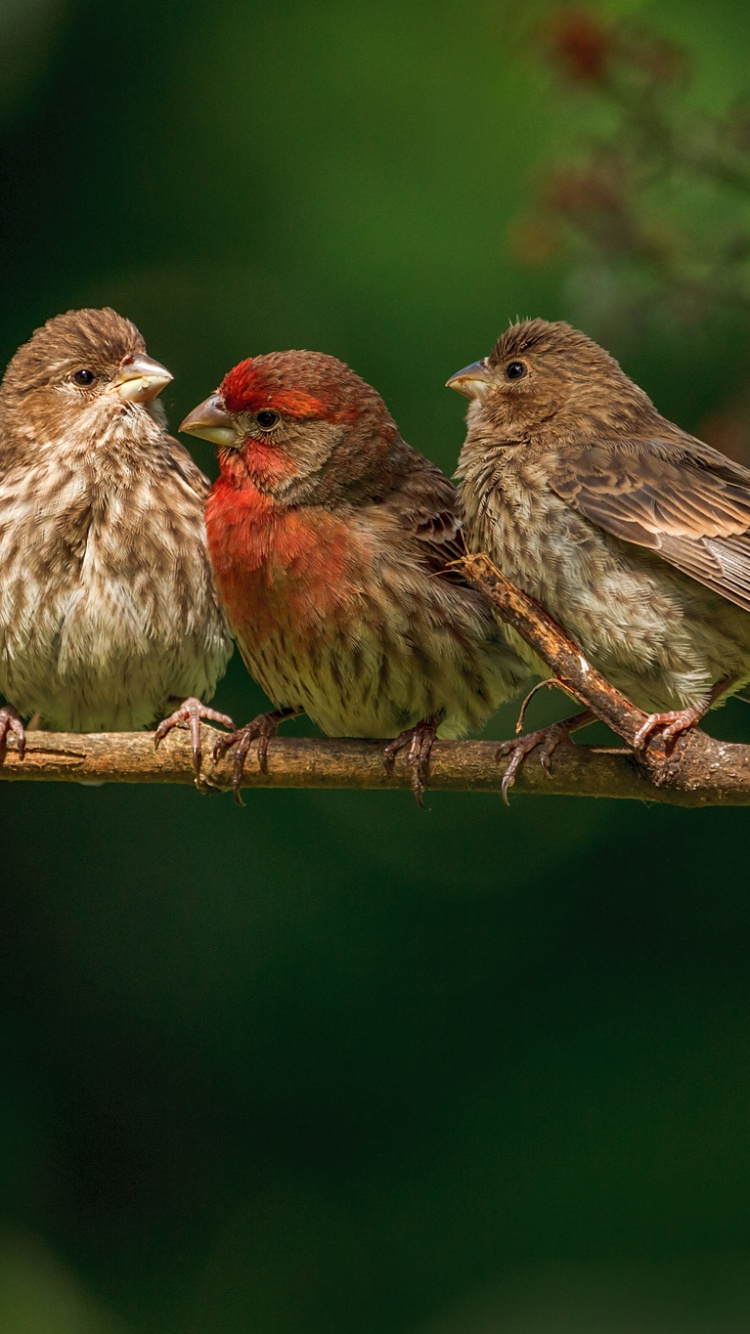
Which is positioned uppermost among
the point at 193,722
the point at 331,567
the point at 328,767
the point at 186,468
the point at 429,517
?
the point at 186,468

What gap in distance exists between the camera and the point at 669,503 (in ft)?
16.4

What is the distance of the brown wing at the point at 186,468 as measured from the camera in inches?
235

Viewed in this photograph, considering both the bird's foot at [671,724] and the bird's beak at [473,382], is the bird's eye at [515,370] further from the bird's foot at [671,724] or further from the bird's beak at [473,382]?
the bird's foot at [671,724]

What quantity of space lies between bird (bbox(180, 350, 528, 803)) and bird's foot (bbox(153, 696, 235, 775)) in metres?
0.08

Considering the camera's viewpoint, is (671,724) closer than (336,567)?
Yes

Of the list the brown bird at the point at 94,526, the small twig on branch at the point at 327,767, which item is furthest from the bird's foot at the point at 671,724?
the brown bird at the point at 94,526

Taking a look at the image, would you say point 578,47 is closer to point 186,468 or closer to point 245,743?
point 186,468

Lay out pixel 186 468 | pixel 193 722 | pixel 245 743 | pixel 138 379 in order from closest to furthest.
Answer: pixel 245 743, pixel 193 722, pixel 138 379, pixel 186 468

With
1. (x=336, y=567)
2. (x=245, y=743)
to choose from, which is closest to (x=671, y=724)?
(x=336, y=567)

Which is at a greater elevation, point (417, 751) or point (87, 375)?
point (87, 375)

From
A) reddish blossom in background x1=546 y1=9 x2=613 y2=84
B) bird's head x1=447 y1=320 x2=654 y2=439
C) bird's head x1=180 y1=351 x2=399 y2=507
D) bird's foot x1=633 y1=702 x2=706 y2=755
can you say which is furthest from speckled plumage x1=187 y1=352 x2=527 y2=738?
reddish blossom in background x1=546 y1=9 x2=613 y2=84

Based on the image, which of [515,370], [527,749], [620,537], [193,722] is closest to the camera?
[527,749]

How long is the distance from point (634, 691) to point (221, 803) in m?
4.65

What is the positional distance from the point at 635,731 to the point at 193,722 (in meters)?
1.46
